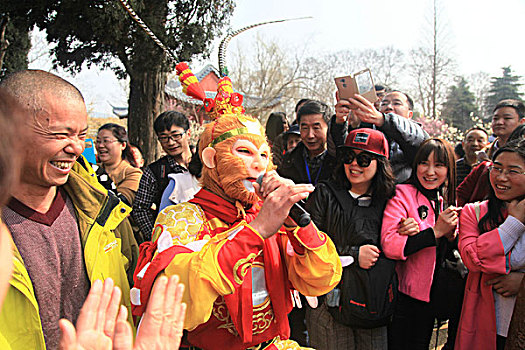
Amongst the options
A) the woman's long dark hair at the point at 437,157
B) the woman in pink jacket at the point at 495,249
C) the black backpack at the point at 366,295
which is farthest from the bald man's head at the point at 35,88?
the woman in pink jacket at the point at 495,249

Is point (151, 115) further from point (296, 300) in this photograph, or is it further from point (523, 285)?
point (523, 285)

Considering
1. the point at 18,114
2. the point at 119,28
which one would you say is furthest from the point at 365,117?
the point at 119,28

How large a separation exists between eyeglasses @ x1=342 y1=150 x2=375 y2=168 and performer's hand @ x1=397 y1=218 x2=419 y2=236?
1.56ft

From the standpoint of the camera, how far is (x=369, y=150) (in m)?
2.74

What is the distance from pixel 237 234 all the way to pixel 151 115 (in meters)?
6.47

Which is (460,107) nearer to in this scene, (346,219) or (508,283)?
(508,283)

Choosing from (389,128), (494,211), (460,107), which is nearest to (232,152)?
(389,128)

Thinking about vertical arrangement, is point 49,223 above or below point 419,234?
above

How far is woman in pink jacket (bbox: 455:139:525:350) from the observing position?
7.92ft

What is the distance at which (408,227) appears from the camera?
2.62m

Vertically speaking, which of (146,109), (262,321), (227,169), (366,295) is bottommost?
(366,295)

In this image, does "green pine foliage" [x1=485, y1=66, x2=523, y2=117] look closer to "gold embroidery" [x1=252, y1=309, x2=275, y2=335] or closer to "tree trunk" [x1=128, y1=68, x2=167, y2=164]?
"tree trunk" [x1=128, y1=68, x2=167, y2=164]

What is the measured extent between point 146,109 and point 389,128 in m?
5.62

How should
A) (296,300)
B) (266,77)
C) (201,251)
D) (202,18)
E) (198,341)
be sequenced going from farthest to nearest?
(266,77) → (202,18) → (296,300) → (198,341) → (201,251)
